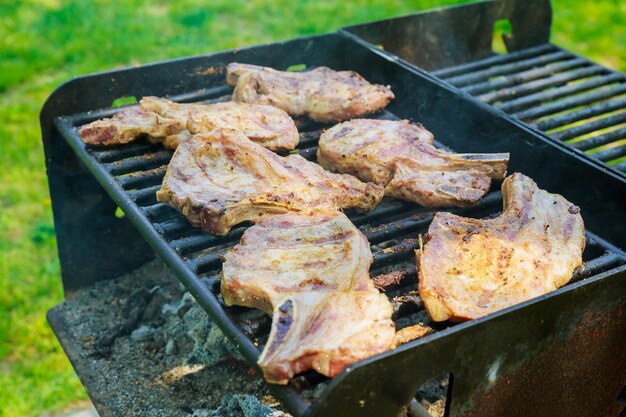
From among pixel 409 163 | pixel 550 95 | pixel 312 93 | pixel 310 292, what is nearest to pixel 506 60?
pixel 550 95

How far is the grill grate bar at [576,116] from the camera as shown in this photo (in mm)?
3867

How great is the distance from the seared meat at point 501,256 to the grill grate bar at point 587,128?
1.00 m

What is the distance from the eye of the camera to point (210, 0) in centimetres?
880

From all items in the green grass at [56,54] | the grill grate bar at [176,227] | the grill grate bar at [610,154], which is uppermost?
the grill grate bar at [610,154]

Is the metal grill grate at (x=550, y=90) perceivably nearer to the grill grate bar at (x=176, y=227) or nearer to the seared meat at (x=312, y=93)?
the seared meat at (x=312, y=93)

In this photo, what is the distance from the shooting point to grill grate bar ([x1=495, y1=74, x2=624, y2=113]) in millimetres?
4137

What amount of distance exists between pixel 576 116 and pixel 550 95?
318 millimetres

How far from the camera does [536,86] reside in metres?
4.38

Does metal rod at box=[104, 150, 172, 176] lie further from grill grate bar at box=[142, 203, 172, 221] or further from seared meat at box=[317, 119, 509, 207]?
seared meat at box=[317, 119, 509, 207]

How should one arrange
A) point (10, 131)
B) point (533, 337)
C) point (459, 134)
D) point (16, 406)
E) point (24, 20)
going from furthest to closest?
point (24, 20) → point (10, 131) → point (16, 406) → point (459, 134) → point (533, 337)

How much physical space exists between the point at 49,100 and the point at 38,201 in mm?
2479

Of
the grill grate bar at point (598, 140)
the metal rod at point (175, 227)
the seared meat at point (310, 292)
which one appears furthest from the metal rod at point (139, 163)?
the grill grate bar at point (598, 140)

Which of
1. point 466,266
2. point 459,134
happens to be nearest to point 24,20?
point 459,134

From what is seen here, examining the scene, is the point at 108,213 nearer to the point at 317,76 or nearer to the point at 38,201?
the point at 317,76
